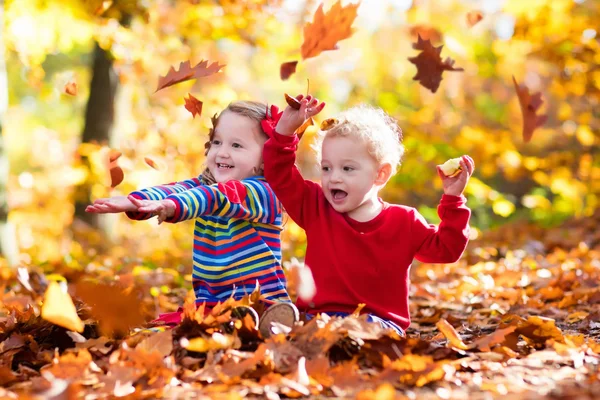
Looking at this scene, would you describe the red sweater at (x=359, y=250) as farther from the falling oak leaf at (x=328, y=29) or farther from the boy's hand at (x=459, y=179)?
the falling oak leaf at (x=328, y=29)

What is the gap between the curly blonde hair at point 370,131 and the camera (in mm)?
2607

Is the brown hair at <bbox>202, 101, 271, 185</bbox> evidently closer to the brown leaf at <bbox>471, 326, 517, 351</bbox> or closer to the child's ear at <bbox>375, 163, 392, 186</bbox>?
the child's ear at <bbox>375, 163, 392, 186</bbox>

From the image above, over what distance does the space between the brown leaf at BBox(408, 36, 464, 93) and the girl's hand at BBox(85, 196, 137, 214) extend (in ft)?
4.77

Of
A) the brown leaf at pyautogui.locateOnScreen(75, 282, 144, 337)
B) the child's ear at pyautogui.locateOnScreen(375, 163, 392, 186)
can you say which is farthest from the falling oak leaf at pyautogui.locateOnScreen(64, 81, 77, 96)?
the child's ear at pyautogui.locateOnScreen(375, 163, 392, 186)

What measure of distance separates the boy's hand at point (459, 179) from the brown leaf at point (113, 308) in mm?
1172

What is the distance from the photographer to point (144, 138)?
6867mm

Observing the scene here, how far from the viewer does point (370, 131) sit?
2621 millimetres

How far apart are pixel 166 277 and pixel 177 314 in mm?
1741

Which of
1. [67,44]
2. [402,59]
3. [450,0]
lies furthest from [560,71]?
[67,44]

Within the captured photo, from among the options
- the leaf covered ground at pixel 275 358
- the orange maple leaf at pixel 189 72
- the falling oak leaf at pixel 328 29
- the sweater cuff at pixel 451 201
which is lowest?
the leaf covered ground at pixel 275 358

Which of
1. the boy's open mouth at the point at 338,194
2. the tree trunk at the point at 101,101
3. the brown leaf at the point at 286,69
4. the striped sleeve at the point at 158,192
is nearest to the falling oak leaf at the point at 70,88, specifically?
the striped sleeve at the point at 158,192

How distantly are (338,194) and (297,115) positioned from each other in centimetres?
36

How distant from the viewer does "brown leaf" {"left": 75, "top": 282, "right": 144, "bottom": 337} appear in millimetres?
2223

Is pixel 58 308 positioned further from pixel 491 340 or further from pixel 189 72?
pixel 491 340
